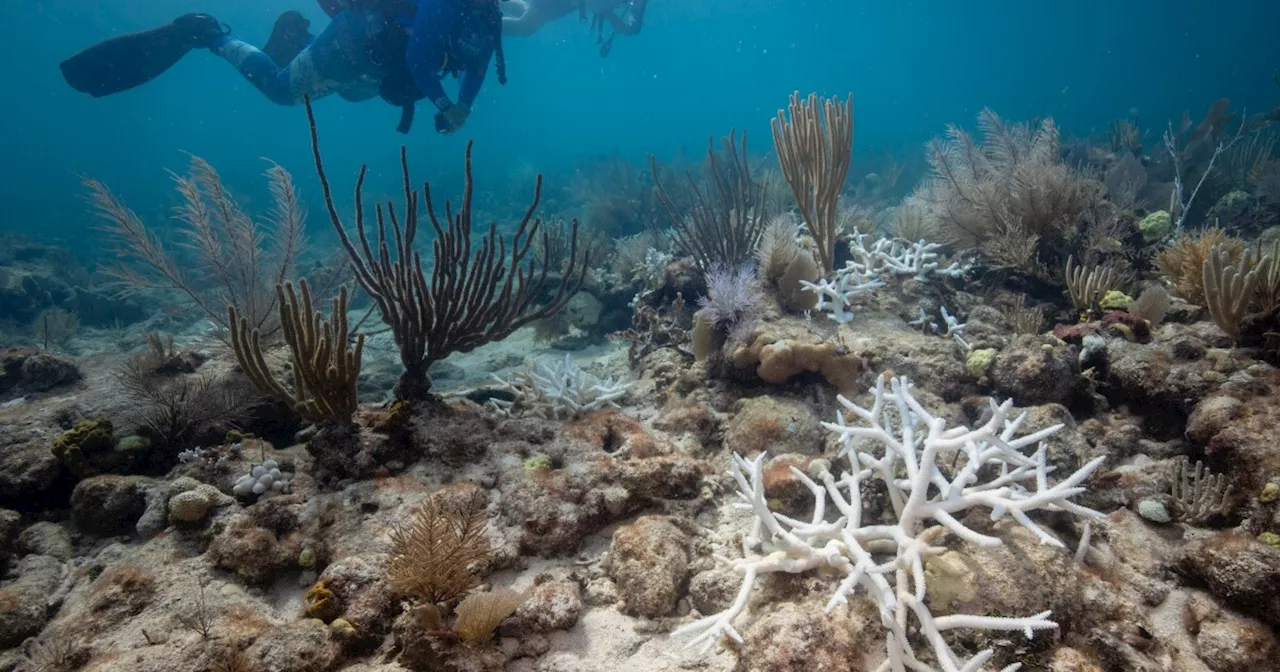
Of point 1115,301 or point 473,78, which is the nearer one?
point 1115,301

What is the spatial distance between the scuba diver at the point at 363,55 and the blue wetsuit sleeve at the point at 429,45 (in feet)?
0.04

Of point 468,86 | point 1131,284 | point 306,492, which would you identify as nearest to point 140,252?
point 306,492

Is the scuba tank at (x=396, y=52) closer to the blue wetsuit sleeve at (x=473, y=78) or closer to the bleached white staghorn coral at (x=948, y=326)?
the blue wetsuit sleeve at (x=473, y=78)

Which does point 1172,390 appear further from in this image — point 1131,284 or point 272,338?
point 272,338

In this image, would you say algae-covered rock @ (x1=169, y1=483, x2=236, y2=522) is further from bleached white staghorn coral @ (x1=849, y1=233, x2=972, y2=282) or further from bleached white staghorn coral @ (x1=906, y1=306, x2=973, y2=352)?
bleached white staghorn coral @ (x1=849, y1=233, x2=972, y2=282)

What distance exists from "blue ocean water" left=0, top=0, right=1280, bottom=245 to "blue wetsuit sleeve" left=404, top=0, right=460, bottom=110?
456 inches

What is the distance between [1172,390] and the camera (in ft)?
10.6

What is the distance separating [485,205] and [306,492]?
2147cm

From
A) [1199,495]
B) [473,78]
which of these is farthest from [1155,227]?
[473,78]

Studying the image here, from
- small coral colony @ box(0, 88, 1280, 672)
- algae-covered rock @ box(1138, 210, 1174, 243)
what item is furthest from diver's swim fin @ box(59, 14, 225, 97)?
algae-covered rock @ box(1138, 210, 1174, 243)

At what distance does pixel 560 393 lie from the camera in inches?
173

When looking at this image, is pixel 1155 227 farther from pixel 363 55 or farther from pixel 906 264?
pixel 363 55

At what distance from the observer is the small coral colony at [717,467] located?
6.93 feet

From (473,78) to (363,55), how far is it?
2192 mm
